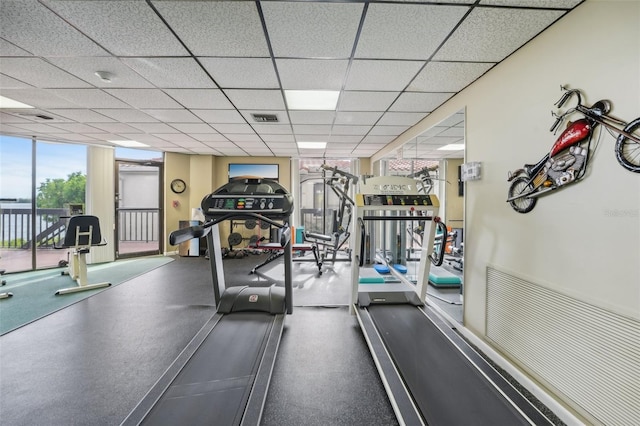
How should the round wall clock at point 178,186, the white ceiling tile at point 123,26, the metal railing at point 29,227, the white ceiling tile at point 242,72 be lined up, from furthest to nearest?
the round wall clock at point 178,186
the metal railing at point 29,227
the white ceiling tile at point 242,72
the white ceiling tile at point 123,26

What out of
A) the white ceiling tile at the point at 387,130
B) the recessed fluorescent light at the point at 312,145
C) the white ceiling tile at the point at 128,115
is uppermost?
the recessed fluorescent light at the point at 312,145

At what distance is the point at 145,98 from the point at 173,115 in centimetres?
55

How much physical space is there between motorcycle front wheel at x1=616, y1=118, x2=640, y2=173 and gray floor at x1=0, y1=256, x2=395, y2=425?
76.0 inches

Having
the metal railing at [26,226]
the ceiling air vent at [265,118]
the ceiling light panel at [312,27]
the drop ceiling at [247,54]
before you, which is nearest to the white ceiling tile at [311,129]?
the drop ceiling at [247,54]

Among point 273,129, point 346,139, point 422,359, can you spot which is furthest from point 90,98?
point 422,359

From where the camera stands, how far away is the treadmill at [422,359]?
4.64 feet

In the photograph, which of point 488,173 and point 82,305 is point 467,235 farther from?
point 82,305

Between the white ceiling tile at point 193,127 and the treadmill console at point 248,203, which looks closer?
the treadmill console at point 248,203

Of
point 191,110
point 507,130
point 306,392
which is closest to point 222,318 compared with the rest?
point 306,392

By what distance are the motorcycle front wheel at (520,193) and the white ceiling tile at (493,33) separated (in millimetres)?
1004

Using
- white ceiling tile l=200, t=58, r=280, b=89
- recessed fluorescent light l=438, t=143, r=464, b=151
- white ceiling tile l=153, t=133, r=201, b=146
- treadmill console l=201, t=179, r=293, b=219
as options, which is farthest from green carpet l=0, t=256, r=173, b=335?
recessed fluorescent light l=438, t=143, r=464, b=151

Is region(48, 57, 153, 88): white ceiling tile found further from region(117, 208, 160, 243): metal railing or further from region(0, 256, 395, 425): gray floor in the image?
region(117, 208, 160, 243): metal railing

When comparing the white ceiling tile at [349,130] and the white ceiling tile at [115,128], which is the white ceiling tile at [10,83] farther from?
the white ceiling tile at [349,130]

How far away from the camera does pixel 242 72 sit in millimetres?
2285
